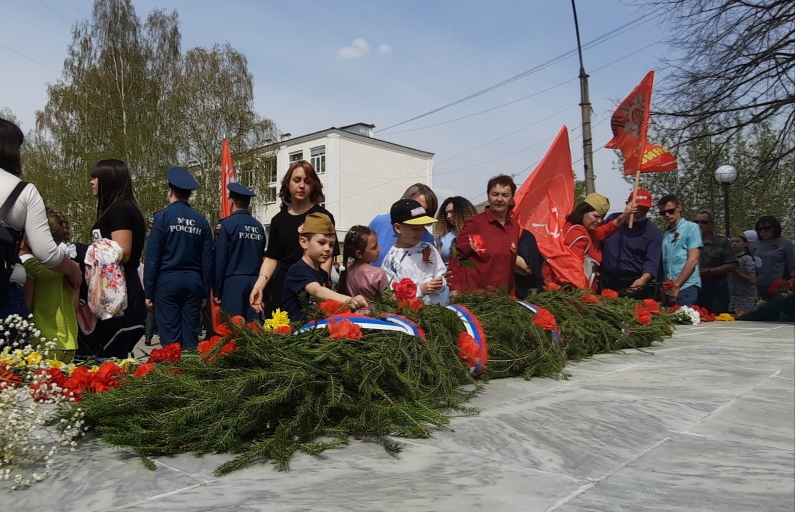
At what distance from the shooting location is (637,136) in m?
6.64

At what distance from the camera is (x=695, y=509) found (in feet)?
4.17

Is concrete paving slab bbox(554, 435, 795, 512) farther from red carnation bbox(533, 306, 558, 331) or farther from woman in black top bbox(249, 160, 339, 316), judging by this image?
A: woman in black top bbox(249, 160, 339, 316)

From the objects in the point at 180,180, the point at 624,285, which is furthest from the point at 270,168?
the point at 180,180

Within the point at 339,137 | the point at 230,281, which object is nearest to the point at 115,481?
the point at 230,281

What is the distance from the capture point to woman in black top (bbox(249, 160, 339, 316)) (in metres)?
4.54

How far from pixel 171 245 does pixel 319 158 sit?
38.0 meters

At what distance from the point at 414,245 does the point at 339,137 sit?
38.1m

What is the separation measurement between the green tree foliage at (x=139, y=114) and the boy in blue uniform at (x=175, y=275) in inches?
747

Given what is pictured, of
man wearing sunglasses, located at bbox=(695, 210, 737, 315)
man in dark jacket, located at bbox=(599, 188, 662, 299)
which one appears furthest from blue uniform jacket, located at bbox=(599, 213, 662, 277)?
man wearing sunglasses, located at bbox=(695, 210, 737, 315)

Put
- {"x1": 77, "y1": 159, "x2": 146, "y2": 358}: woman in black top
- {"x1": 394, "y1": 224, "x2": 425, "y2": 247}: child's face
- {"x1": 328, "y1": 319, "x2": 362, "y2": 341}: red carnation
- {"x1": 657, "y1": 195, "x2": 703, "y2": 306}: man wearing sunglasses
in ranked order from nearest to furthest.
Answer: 1. {"x1": 328, "y1": 319, "x2": 362, "y2": 341}: red carnation
2. {"x1": 77, "y1": 159, "x2": 146, "y2": 358}: woman in black top
3. {"x1": 394, "y1": 224, "x2": 425, "y2": 247}: child's face
4. {"x1": 657, "y1": 195, "x2": 703, "y2": 306}: man wearing sunglasses

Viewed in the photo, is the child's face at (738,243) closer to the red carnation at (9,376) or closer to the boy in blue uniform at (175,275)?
the boy in blue uniform at (175,275)

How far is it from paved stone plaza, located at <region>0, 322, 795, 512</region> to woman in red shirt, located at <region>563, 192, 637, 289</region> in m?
3.41

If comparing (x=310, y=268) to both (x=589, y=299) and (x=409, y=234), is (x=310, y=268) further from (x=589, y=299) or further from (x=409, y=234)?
(x=589, y=299)

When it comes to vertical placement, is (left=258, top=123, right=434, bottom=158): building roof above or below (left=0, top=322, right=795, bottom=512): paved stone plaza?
above
